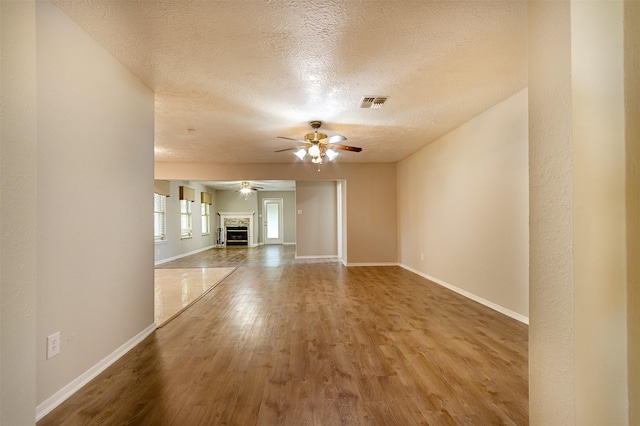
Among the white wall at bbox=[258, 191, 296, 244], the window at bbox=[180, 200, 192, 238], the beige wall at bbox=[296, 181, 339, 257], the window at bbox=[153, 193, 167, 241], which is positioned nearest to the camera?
the window at bbox=[153, 193, 167, 241]

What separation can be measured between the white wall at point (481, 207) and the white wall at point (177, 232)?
6.43 meters

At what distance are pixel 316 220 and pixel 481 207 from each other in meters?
5.23

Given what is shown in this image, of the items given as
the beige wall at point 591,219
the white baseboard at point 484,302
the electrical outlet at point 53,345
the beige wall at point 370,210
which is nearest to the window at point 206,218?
the beige wall at point 370,210

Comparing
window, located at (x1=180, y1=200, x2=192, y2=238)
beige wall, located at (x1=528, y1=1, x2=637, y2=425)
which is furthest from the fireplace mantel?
beige wall, located at (x1=528, y1=1, x2=637, y2=425)

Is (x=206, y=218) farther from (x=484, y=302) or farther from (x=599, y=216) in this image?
(x=599, y=216)

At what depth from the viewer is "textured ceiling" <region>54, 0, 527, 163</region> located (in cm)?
187

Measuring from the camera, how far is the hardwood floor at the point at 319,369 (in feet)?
5.45

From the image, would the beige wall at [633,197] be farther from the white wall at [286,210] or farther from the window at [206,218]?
the white wall at [286,210]

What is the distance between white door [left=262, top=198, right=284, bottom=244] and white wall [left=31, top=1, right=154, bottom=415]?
9968 mm

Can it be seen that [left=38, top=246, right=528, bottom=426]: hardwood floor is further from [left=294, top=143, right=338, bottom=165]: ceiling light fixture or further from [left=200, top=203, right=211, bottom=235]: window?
[left=200, top=203, right=211, bottom=235]: window

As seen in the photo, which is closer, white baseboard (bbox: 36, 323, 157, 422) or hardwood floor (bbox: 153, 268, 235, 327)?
white baseboard (bbox: 36, 323, 157, 422)

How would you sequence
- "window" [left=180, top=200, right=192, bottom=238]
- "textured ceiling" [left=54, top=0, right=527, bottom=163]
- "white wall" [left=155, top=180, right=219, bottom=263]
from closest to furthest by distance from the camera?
"textured ceiling" [left=54, top=0, right=527, bottom=163] → "white wall" [left=155, top=180, right=219, bottom=263] → "window" [left=180, top=200, right=192, bottom=238]

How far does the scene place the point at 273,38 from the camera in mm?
2129

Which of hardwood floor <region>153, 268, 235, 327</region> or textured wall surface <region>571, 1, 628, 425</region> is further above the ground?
textured wall surface <region>571, 1, 628, 425</region>
